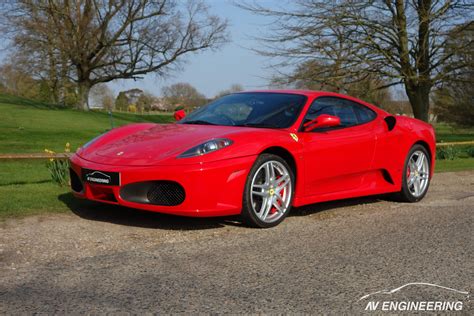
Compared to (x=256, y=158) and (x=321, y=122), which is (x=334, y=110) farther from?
(x=256, y=158)

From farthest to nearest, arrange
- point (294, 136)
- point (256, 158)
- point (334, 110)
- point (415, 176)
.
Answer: point (415, 176) < point (334, 110) < point (294, 136) < point (256, 158)

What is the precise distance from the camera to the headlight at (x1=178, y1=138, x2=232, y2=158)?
450 centimetres

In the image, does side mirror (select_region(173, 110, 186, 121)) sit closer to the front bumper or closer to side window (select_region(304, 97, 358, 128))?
side window (select_region(304, 97, 358, 128))

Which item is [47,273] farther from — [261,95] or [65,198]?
[261,95]

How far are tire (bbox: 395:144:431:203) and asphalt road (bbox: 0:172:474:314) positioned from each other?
88 cm

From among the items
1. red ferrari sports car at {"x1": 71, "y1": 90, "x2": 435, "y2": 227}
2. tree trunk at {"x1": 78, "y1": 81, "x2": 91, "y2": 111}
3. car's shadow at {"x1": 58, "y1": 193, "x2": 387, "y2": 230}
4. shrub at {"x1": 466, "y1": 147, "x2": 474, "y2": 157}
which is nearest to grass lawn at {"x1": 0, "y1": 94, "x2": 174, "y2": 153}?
tree trunk at {"x1": 78, "y1": 81, "x2": 91, "y2": 111}

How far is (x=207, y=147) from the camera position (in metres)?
4.56

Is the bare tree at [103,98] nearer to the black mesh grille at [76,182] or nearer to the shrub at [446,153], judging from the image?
the shrub at [446,153]

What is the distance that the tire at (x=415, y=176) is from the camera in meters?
6.52

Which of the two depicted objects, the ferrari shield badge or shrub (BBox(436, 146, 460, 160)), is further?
shrub (BBox(436, 146, 460, 160))

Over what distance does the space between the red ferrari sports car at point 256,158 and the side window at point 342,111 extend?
16mm

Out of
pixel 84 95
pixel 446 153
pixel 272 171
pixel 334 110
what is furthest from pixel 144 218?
pixel 84 95

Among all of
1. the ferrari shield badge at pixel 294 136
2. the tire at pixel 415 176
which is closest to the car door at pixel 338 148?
the ferrari shield badge at pixel 294 136

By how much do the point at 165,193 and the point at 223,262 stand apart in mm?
999
